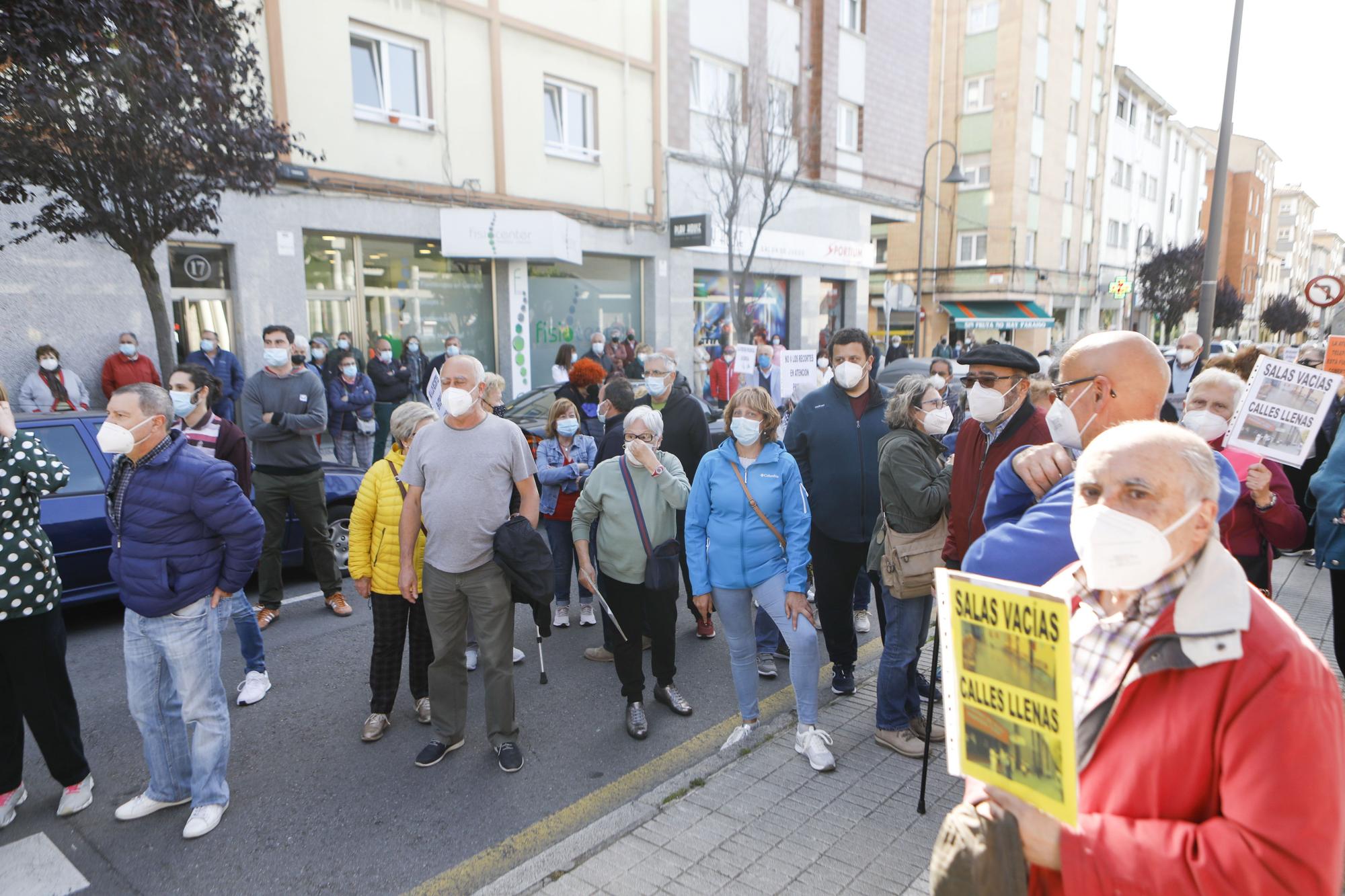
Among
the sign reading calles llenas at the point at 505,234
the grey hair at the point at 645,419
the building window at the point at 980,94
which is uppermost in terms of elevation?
the building window at the point at 980,94

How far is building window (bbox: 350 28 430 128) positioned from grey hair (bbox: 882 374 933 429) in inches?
482

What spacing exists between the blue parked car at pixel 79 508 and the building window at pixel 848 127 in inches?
798

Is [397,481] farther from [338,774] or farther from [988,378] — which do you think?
[988,378]

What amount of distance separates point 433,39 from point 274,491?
10.8 meters

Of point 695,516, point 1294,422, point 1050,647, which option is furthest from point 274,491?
point 1294,422

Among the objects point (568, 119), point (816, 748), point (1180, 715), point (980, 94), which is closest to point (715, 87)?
point (568, 119)

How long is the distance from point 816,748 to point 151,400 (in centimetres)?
337

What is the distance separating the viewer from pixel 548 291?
1681 cm

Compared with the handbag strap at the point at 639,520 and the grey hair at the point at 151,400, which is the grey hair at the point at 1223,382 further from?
the grey hair at the point at 151,400

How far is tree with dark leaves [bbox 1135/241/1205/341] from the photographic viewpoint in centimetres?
3997

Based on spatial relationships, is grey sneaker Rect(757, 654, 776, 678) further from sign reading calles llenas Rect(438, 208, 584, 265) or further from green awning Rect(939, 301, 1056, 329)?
green awning Rect(939, 301, 1056, 329)

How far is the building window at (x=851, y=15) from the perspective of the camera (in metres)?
22.2

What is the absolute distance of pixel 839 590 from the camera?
477 centimetres

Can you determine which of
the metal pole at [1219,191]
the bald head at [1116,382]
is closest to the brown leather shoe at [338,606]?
the bald head at [1116,382]
